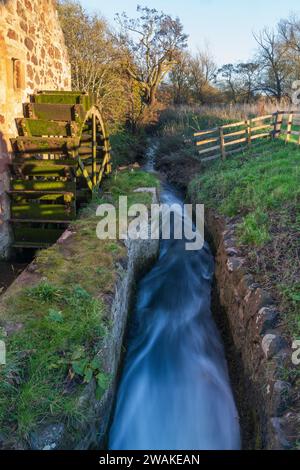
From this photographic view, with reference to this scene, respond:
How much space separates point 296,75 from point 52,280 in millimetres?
26480

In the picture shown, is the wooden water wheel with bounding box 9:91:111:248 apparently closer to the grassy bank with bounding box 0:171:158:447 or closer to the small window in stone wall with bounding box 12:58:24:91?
the small window in stone wall with bounding box 12:58:24:91

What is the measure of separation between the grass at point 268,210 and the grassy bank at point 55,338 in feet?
5.47

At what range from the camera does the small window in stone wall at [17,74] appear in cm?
531

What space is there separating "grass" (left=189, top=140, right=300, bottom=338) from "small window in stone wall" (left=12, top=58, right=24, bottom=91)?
154 inches

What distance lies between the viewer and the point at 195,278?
230 inches

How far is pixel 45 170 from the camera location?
578 centimetres

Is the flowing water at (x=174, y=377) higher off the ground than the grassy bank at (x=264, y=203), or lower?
lower

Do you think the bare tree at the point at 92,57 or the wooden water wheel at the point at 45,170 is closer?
the wooden water wheel at the point at 45,170

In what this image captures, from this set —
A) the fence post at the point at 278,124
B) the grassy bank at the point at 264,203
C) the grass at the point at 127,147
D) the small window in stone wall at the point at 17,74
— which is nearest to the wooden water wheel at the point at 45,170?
the small window in stone wall at the point at 17,74

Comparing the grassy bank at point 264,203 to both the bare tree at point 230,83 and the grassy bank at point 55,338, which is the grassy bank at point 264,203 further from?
the bare tree at point 230,83

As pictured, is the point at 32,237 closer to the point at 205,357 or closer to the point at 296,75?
the point at 205,357

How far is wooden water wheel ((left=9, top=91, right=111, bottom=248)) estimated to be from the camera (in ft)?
17.9

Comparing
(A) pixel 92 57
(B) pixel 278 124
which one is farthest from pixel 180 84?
(B) pixel 278 124
